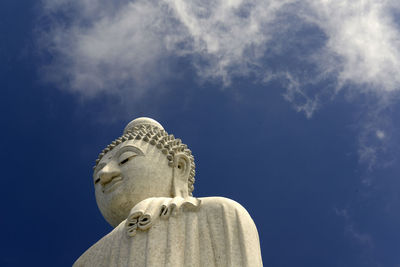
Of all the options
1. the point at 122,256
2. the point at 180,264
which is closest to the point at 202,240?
the point at 180,264

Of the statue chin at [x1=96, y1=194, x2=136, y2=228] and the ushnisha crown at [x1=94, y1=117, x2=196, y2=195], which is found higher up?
the ushnisha crown at [x1=94, y1=117, x2=196, y2=195]

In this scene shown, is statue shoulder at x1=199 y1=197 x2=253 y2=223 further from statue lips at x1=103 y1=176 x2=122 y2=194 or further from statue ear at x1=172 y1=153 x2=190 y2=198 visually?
statue lips at x1=103 y1=176 x2=122 y2=194

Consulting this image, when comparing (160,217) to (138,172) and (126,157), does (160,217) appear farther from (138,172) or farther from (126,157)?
(126,157)

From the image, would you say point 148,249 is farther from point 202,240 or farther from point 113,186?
point 113,186

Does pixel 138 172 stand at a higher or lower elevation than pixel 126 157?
lower

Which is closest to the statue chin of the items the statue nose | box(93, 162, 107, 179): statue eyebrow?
the statue nose

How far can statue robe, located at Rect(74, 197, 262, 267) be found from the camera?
6.71 meters

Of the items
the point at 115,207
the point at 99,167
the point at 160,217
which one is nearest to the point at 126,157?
the point at 99,167

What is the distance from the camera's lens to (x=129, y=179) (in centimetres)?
836

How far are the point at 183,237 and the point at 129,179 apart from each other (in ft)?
5.65

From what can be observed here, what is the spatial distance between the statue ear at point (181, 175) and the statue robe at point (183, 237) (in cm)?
98

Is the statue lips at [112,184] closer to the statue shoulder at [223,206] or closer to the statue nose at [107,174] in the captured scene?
the statue nose at [107,174]

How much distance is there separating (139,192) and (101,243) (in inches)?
41.3

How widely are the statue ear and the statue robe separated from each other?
3.22ft
